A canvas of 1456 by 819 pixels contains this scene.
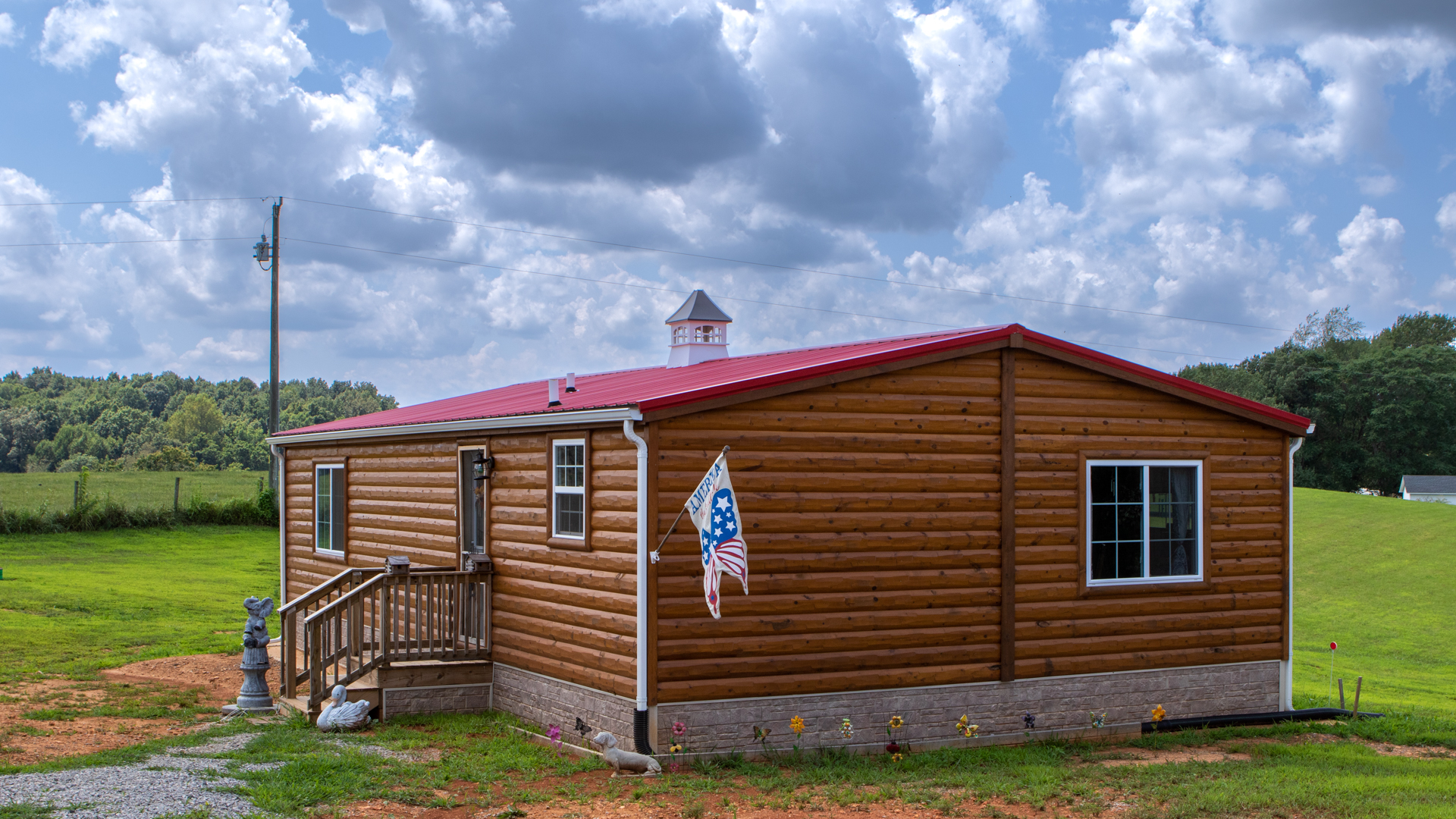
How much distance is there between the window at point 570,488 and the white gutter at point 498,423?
243 millimetres

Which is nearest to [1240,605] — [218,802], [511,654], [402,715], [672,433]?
[672,433]

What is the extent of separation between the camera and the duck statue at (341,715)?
1063 centimetres

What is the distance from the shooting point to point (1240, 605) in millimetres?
12102

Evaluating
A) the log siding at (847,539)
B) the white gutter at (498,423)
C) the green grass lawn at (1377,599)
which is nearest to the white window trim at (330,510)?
the white gutter at (498,423)

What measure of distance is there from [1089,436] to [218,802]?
818 cm

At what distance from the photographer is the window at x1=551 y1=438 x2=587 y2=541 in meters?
10.4

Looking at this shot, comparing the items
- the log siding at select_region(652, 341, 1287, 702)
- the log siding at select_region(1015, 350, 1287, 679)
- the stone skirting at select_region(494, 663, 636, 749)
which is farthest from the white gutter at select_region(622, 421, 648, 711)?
the log siding at select_region(1015, 350, 1287, 679)

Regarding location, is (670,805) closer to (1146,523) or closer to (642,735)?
(642,735)

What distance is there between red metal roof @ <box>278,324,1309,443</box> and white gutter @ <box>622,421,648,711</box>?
0.30 metres

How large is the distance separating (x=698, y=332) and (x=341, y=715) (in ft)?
24.6

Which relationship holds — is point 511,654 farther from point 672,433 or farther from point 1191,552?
point 1191,552

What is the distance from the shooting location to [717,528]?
359 inches

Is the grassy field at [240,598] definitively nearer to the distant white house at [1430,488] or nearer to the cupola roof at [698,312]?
the cupola roof at [698,312]

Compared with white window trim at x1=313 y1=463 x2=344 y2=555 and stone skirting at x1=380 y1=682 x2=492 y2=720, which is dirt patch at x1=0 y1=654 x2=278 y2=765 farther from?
white window trim at x1=313 y1=463 x2=344 y2=555
